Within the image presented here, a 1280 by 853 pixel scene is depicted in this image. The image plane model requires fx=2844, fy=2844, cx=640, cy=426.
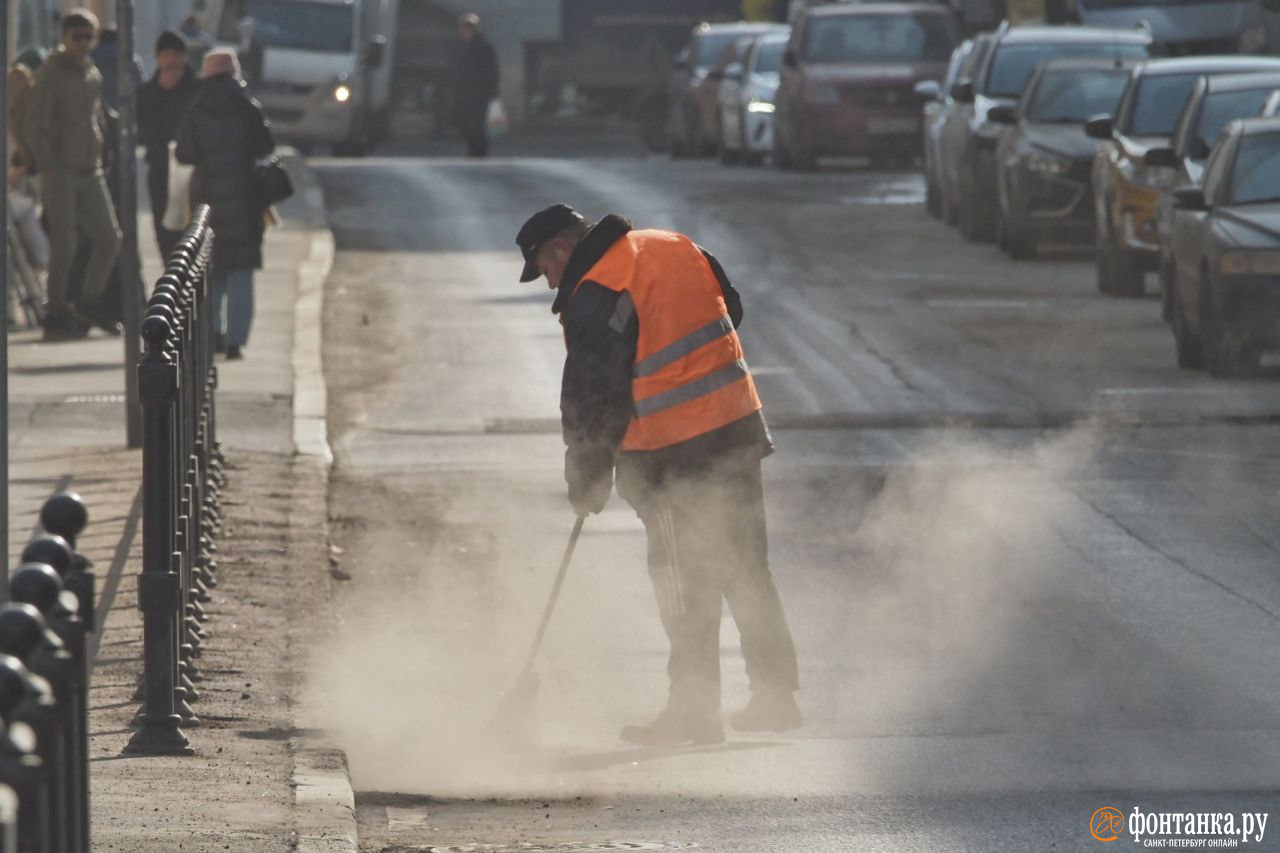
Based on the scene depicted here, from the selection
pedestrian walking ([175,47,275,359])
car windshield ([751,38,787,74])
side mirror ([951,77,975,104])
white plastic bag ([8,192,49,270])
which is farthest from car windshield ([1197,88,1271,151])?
car windshield ([751,38,787,74])

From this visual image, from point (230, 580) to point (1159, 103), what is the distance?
12.3 m

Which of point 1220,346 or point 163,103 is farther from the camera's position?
point 163,103

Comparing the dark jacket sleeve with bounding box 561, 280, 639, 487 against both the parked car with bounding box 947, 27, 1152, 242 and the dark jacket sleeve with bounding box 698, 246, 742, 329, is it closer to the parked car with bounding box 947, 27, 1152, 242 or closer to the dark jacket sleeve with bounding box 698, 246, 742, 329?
the dark jacket sleeve with bounding box 698, 246, 742, 329

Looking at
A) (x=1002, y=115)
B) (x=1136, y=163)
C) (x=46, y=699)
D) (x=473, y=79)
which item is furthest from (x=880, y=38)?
(x=46, y=699)

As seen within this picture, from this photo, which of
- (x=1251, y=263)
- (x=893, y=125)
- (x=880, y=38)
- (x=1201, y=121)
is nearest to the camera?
(x=1251, y=263)

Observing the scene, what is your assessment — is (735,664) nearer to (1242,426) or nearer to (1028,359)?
(1242,426)

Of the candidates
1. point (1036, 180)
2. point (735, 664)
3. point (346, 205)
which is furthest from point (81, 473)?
point (346, 205)

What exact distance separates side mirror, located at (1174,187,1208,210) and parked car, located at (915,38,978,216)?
10.5m

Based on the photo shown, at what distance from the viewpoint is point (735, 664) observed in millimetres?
8711

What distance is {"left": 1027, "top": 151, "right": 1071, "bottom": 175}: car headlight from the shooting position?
2266 cm

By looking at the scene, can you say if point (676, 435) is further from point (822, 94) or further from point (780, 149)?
point (780, 149)

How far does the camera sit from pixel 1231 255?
15.1 metres

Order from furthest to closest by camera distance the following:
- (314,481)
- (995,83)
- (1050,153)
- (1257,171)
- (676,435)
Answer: (995,83)
(1050,153)
(1257,171)
(314,481)
(676,435)

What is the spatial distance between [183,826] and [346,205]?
23.3 metres
